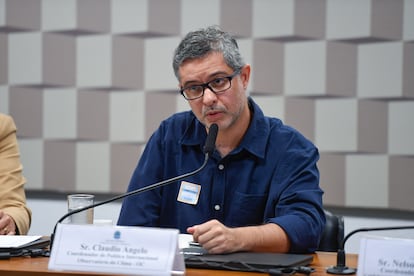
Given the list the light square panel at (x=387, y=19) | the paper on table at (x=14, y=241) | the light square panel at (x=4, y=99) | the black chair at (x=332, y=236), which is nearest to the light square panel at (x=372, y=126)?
the light square panel at (x=387, y=19)

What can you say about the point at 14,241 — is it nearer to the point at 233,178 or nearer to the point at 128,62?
the point at 233,178

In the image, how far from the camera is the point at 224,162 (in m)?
2.45

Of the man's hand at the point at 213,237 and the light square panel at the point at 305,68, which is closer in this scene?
the man's hand at the point at 213,237

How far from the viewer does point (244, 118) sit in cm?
251

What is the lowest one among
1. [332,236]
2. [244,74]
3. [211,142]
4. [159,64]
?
[332,236]

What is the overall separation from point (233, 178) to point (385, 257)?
939 mm

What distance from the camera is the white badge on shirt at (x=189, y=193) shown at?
2.43 meters

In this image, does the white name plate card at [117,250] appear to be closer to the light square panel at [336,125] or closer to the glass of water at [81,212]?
the glass of water at [81,212]

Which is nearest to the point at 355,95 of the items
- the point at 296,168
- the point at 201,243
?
the point at 296,168

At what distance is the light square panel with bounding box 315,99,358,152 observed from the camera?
3.35 m

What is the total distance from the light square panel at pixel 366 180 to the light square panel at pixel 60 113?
1667 mm

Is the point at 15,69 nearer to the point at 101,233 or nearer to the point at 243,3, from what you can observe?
the point at 243,3

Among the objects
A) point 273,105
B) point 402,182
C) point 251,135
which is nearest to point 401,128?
point 402,182

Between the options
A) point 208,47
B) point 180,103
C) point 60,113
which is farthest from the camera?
point 60,113
